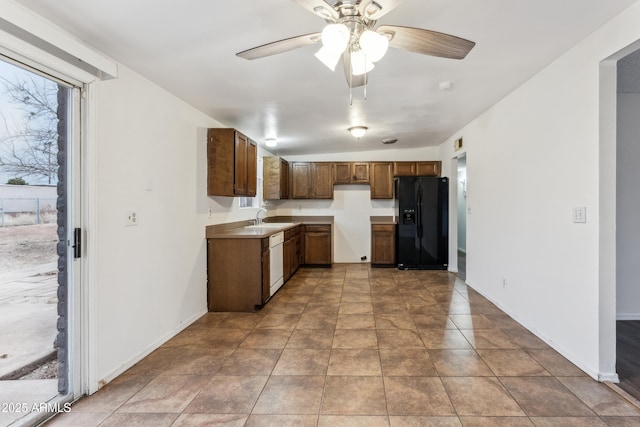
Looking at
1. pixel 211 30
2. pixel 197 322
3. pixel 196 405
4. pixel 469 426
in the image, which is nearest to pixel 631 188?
pixel 469 426

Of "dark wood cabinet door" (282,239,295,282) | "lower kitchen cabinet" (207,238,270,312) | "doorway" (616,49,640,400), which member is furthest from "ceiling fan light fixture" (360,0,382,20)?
"dark wood cabinet door" (282,239,295,282)

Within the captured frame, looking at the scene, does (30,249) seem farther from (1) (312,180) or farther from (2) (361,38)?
(1) (312,180)

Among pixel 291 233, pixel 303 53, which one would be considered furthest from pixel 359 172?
pixel 303 53

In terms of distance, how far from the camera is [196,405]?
6.02ft

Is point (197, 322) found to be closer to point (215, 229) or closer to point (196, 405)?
point (215, 229)

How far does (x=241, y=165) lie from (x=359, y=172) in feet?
9.47

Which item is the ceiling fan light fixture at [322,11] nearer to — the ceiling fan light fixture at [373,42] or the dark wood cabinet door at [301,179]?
the ceiling fan light fixture at [373,42]

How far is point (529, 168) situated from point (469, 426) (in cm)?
228

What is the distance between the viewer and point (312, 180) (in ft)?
19.9

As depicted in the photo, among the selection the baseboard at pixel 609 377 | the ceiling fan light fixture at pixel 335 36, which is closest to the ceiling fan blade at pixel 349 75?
the ceiling fan light fixture at pixel 335 36

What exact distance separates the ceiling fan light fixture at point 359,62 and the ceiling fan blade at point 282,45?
222 millimetres

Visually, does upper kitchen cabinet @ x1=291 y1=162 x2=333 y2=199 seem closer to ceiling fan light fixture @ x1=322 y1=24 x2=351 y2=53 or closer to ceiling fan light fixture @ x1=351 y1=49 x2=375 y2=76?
ceiling fan light fixture @ x1=351 y1=49 x2=375 y2=76

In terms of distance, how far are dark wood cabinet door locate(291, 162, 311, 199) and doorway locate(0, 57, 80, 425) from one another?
169 inches

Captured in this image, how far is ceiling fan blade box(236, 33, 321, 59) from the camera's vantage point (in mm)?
1568
